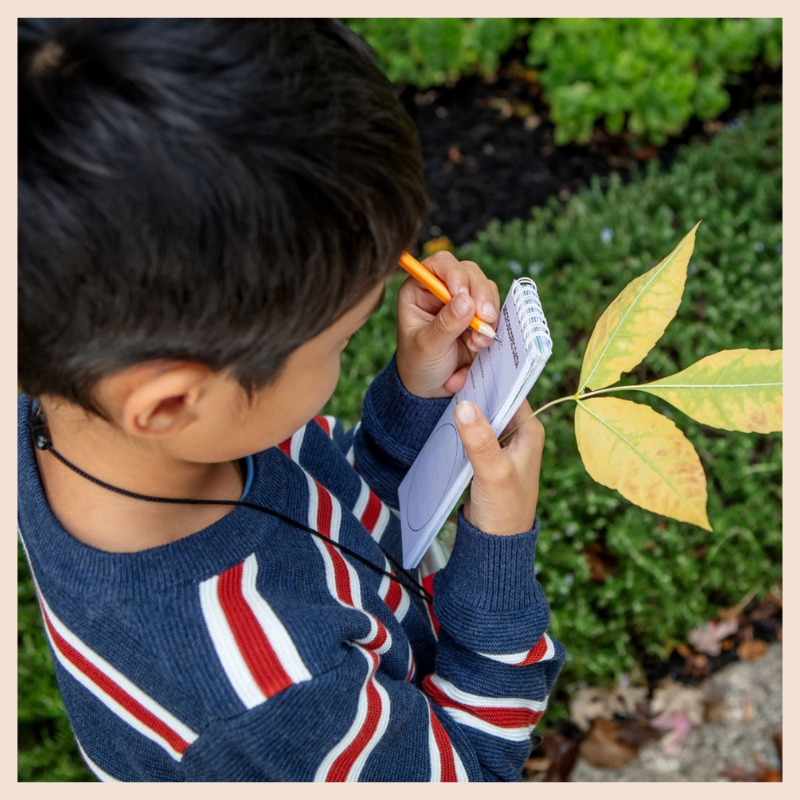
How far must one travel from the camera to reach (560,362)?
2.62 metres

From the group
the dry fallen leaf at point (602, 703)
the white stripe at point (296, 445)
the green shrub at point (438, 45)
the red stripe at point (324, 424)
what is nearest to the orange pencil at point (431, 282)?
the white stripe at point (296, 445)

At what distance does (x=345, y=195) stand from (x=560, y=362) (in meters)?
1.86

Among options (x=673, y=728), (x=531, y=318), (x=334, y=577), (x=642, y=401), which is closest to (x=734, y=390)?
(x=531, y=318)

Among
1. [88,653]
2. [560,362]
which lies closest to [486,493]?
[88,653]

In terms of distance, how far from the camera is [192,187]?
0.78m

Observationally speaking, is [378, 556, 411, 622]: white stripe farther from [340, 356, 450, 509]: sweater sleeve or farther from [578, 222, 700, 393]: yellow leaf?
[578, 222, 700, 393]: yellow leaf

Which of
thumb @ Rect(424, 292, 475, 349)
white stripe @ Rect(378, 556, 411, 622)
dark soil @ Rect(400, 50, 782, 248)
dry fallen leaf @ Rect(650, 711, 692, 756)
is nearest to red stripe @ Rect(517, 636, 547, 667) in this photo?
white stripe @ Rect(378, 556, 411, 622)

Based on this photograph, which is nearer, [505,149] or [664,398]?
[664,398]

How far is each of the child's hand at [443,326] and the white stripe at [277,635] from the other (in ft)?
1.78

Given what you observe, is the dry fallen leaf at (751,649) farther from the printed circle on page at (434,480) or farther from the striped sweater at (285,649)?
the printed circle on page at (434,480)

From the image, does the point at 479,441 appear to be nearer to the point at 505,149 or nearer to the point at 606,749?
the point at 606,749

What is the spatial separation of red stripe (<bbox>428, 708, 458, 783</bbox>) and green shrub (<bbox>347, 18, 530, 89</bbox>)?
3.33 meters

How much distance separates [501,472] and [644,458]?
0.24 meters

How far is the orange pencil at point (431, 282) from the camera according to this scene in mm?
1222
